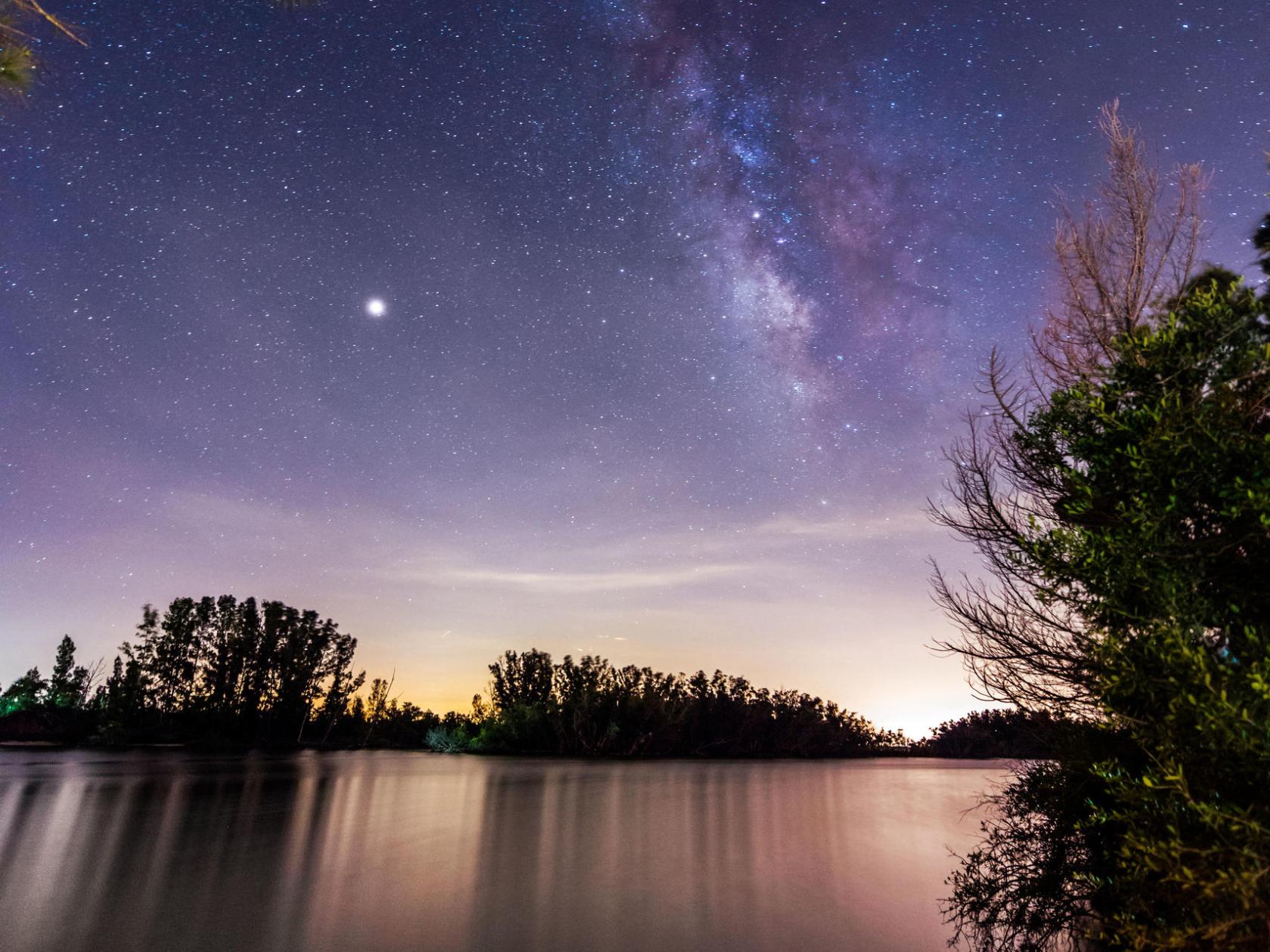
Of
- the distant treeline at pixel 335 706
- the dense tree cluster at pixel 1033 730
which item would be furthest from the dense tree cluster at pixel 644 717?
the dense tree cluster at pixel 1033 730

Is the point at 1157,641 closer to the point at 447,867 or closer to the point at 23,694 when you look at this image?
the point at 447,867

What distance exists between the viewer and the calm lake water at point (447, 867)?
8.34 metres

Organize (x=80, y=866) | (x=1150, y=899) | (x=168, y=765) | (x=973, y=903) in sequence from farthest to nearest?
1. (x=168, y=765)
2. (x=80, y=866)
3. (x=973, y=903)
4. (x=1150, y=899)

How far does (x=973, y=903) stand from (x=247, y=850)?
12.3 meters

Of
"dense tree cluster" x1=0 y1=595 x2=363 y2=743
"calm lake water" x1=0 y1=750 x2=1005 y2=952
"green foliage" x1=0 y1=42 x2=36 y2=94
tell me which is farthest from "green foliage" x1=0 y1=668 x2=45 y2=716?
"green foliage" x1=0 y1=42 x2=36 y2=94

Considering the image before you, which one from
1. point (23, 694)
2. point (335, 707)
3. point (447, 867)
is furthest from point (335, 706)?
point (447, 867)

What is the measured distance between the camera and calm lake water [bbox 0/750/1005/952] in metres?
8.34

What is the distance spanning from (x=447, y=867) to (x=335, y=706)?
184ft

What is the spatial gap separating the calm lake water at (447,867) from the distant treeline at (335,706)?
91.0 feet

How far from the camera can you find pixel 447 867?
12180 millimetres

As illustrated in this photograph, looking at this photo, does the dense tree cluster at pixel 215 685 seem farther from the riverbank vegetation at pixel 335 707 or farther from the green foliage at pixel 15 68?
the green foliage at pixel 15 68

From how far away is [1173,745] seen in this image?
4172 mm

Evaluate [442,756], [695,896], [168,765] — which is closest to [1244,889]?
[695,896]

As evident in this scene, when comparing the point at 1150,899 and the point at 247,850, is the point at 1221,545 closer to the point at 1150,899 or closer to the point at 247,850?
the point at 1150,899
